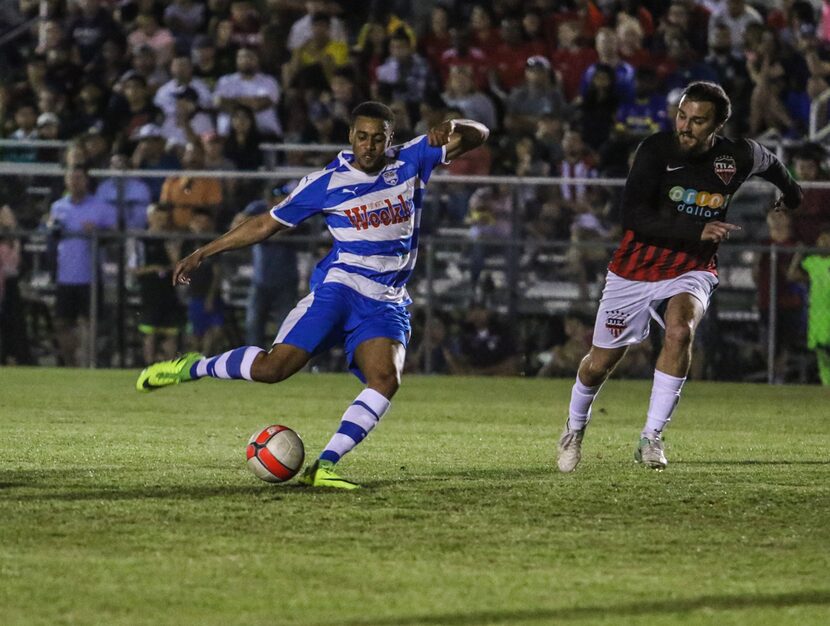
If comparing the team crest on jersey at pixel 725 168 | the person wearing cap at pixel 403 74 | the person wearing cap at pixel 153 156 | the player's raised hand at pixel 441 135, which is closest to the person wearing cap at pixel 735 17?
the person wearing cap at pixel 403 74

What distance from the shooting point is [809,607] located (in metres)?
5.34

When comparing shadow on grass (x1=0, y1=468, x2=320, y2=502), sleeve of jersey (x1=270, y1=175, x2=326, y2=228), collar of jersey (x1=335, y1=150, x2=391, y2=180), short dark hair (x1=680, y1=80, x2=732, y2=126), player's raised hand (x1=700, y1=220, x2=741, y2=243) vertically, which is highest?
short dark hair (x1=680, y1=80, x2=732, y2=126)

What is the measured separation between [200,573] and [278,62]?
658 inches

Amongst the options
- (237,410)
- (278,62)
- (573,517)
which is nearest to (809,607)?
(573,517)

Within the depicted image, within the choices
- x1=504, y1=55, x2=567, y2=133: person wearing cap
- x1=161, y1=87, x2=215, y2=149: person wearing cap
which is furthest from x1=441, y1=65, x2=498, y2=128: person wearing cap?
x1=161, y1=87, x2=215, y2=149: person wearing cap

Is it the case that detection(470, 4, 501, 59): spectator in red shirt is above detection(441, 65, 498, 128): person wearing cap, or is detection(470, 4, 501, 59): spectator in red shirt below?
above

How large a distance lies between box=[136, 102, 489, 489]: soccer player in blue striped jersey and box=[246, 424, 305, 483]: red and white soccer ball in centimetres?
37

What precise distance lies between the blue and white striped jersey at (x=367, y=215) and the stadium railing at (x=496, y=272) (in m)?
8.48

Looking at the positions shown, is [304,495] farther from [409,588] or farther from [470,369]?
[470,369]

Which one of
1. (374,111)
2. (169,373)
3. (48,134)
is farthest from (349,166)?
(48,134)

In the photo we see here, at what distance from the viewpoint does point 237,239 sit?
28.6 feet

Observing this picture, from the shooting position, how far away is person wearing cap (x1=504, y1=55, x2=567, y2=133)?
19.2 metres

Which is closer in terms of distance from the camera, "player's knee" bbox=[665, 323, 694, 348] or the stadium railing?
"player's knee" bbox=[665, 323, 694, 348]

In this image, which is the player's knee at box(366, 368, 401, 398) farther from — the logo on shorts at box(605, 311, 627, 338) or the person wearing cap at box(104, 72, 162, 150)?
the person wearing cap at box(104, 72, 162, 150)
